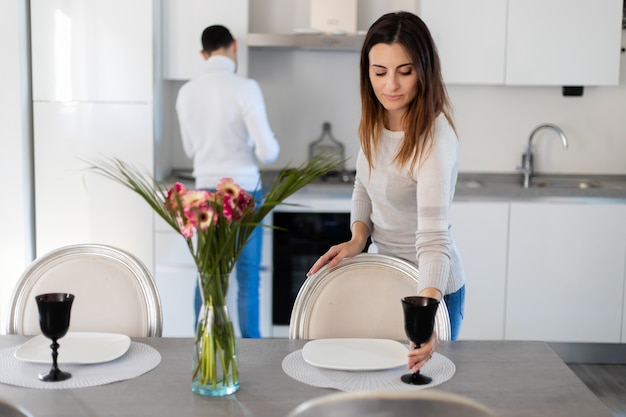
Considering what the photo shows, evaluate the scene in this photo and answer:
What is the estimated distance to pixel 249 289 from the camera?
410 cm

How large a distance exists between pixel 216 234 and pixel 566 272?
286 cm

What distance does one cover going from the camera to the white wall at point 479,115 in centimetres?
461

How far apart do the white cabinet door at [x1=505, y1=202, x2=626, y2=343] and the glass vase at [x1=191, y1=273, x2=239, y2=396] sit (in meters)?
2.62

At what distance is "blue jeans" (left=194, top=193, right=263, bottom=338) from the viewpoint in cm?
400

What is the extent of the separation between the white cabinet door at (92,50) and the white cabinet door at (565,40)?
1705 millimetres

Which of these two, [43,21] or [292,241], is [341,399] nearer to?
[292,241]

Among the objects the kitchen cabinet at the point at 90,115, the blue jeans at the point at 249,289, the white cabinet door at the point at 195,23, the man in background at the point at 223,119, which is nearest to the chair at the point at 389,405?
the man in background at the point at 223,119

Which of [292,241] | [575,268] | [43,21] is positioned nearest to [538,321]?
[575,268]

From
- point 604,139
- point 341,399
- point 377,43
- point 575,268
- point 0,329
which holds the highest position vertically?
point 377,43

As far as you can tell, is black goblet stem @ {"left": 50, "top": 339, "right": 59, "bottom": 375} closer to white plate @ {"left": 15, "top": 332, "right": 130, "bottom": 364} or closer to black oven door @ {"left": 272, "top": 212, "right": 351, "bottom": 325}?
white plate @ {"left": 15, "top": 332, "right": 130, "bottom": 364}

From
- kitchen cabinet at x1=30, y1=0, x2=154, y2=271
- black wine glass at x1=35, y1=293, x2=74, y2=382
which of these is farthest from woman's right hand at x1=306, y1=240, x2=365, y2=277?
kitchen cabinet at x1=30, y1=0, x2=154, y2=271

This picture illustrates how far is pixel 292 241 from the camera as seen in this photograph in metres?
4.22

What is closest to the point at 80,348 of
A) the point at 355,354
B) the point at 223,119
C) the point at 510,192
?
the point at 355,354

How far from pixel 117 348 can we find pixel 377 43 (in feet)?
3.15
